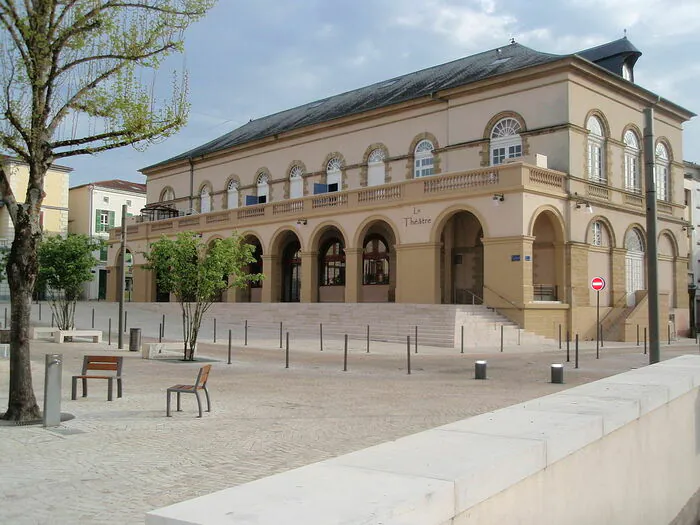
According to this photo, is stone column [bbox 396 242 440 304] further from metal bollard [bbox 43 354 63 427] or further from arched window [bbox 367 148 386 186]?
metal bollard [bbox 43 354 63 427]

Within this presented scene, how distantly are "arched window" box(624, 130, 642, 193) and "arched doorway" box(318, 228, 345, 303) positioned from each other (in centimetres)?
1561

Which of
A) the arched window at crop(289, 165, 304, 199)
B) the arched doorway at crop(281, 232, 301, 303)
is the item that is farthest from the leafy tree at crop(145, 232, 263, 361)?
the arched window at crop(289, 165, 304, 199)

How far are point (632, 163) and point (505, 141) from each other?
7703 mm

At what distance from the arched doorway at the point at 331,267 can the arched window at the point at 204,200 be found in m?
12.3

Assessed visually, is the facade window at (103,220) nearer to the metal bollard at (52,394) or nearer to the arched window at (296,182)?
the arched window at (296,182)

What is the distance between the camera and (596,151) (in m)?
32.5

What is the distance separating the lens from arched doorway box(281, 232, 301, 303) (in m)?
42.4

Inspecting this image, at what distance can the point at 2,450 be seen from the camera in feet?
25.9

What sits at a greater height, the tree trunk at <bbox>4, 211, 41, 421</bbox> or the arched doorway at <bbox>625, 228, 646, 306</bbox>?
the arched doorway at <bbox>625, 228, 646, 306</bbox>

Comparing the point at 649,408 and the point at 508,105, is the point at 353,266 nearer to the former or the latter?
the point at 508,105

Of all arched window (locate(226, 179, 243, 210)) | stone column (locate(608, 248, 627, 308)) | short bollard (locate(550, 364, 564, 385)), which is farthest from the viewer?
arched window (locate(226, 179, 243, 210))

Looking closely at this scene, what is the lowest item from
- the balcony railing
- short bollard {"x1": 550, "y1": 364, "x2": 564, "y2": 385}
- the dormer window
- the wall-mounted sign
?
short bollard {"x1": 550, "y1": 364, "x2": 564, "y2": 385}

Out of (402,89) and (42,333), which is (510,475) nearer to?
(42,333)

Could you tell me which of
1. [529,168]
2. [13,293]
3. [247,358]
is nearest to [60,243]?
[247,358]
